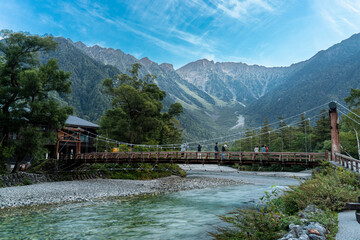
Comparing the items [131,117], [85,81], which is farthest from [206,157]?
[85,81]

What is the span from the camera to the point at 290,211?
9.31 metres

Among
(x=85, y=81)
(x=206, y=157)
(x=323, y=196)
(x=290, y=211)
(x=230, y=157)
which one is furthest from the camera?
(x=85, y=81)

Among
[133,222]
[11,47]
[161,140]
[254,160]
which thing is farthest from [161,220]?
[161,140]

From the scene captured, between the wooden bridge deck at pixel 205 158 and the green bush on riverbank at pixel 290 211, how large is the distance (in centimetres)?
587

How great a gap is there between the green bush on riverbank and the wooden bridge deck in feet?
19.2

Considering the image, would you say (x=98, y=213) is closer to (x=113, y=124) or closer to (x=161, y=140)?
(x=113, y=124)

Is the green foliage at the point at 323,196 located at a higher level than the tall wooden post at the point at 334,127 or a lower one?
lower

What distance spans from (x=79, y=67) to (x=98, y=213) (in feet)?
563

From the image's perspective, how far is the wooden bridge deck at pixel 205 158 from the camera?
18359mm

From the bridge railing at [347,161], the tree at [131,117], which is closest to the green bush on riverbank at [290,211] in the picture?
the bridge railing at [347,161]

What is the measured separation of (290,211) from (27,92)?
2033cm

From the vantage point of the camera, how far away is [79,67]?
168 meters

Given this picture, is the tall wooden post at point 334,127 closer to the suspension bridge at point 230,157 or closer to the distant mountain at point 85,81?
the suspension bridge at point 230,157

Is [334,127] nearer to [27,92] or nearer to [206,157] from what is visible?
[206,157]
